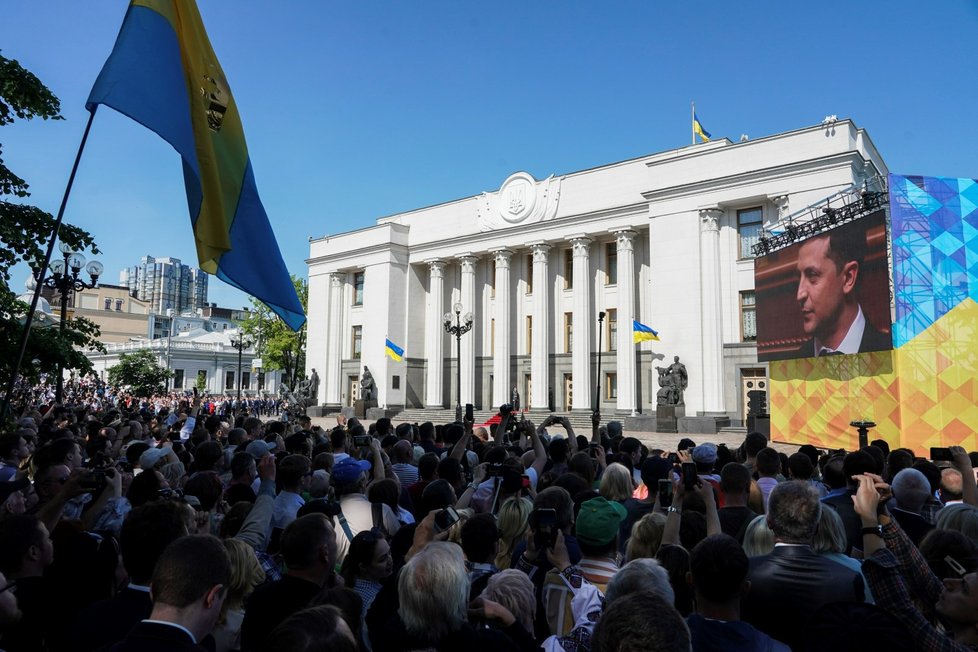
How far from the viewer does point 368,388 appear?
143ft

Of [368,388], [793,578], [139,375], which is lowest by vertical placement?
[793,578]

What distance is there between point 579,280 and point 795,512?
114ft

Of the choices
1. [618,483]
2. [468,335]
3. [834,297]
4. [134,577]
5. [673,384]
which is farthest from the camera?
[468,335]

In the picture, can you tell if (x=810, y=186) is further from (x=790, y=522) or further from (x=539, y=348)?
(x=790, y=522)

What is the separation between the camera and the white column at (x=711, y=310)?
30.6 m

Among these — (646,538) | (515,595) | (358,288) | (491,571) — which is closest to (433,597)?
(515,595)

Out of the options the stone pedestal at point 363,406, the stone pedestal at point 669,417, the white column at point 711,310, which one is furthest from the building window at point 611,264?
the stone pedestal at point 363,406

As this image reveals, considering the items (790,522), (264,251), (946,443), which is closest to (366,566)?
(790,522)

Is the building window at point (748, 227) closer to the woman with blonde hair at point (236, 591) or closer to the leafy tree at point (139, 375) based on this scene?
the woman with blonde hair at point (236, 591)

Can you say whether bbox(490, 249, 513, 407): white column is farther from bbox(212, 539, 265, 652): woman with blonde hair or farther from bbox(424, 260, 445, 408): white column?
bbox(212, 539, 265, 652): woman with blonde hair

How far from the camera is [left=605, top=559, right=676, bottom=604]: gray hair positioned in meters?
2.71

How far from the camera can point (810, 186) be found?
Result: 28.8 m

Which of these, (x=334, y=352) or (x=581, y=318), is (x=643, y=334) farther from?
(x=334, y=352)

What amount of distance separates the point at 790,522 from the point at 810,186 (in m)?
29.5
